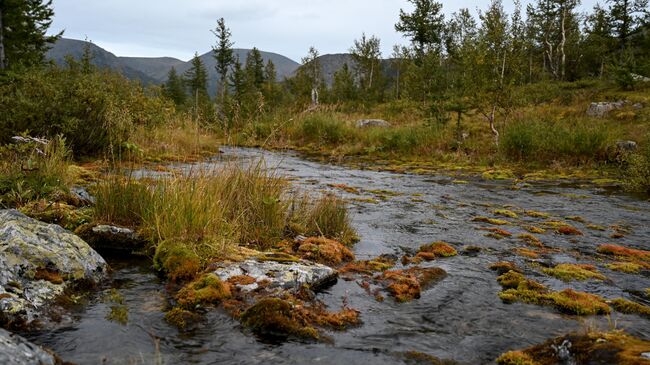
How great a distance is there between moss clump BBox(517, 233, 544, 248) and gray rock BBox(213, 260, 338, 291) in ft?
10.7

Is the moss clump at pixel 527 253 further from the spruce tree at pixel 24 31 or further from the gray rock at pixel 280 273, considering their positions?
the spruce tree at pixel 24 31

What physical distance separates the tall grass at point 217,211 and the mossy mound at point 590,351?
2870 mm

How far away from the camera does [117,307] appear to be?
353cm

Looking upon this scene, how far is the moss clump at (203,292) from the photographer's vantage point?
3639mm

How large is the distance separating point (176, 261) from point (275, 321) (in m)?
1.43

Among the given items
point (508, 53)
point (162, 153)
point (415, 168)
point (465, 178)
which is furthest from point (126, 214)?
point (508, 53)

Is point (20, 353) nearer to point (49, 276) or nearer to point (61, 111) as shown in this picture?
point (49, 276)

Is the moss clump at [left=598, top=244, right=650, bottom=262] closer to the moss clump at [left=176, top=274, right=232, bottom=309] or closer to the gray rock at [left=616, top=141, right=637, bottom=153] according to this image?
the moss clump at [left=176, top=274, right=232, bottom=309]

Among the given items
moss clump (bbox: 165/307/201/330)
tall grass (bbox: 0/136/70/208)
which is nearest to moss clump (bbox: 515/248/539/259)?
moss clump (bbox: 165/307/201/330)

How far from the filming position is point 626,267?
16.9 feet

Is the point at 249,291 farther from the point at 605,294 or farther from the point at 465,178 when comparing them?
the point at 465,178

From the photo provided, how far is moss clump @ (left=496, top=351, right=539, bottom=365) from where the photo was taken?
287 centimetres

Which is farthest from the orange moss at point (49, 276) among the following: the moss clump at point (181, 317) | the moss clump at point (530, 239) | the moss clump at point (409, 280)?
the moss clump at point (530, 239)

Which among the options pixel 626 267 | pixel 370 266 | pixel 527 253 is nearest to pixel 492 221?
pixel 527 253
